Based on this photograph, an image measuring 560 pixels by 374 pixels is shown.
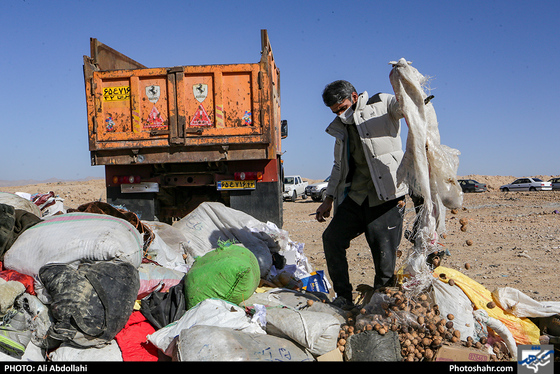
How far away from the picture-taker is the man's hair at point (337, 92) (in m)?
2.82

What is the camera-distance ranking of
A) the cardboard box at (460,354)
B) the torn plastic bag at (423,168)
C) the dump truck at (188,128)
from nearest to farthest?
the cardboard box at (460,354) < the torn plastic bag at (423,168) < the dump truck at (188,128)

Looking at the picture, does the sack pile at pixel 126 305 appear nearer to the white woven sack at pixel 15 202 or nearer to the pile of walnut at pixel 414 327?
the white woven sack at pixel 15 202

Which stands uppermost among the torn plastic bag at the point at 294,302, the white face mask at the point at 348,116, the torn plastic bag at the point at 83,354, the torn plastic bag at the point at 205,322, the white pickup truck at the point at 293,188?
the white face mask at the point at 348,116

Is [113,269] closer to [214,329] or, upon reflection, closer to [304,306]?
[214,329]

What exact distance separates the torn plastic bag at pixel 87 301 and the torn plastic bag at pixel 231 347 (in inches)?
16.3

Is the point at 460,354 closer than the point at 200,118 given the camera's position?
Yes

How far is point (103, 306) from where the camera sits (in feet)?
7.26

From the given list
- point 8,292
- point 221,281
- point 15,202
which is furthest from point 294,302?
point 15,202

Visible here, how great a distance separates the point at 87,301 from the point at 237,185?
9.92ft

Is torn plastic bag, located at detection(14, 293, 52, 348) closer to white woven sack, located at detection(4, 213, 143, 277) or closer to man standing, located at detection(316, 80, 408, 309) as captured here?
white woven sack, located at detection(4, 213, 143, 277)

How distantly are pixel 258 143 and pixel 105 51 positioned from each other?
8.53ft

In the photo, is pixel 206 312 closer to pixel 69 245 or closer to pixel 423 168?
pixel 69 245

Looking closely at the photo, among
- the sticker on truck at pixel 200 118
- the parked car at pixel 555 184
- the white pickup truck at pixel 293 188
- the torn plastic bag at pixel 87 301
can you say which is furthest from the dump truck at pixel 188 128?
the parked car at pixel 555 184

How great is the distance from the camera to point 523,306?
8.04 ft
